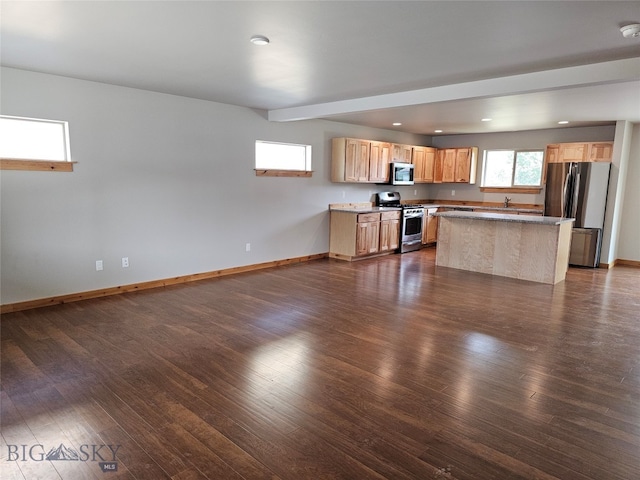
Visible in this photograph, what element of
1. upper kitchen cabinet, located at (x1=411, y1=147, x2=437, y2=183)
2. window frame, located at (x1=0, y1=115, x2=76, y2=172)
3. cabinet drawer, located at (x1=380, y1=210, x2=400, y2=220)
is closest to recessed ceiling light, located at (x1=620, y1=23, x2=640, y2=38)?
cabinet drawer, located at (x1=380, y1=210, x2=400, y2=220)

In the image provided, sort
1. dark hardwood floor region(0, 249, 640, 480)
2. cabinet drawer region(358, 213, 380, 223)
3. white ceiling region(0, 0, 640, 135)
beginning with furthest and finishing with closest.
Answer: cabinet drawer region(358, 213, 380, 223) → white ceiling region(0, 0, 640, 135) → dark hardwood floor region(0, 249, 640, 480)

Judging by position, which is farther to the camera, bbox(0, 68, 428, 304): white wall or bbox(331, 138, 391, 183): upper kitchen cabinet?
bbox(331, 138, 391, 183): upper kitchen cabinet

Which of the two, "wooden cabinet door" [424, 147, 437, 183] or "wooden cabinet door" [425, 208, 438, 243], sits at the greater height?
"wooden cabinet door" [424, 147, 437, 183]

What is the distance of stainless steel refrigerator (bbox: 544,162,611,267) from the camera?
693 centimetres

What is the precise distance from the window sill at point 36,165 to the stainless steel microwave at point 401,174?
569 cm

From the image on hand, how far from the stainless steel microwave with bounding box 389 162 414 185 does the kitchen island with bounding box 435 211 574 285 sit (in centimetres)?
173

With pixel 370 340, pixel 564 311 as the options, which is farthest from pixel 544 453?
pixel 564 311

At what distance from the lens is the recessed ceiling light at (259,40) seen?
3053mm

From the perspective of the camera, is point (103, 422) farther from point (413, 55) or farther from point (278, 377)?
point (413, 55)

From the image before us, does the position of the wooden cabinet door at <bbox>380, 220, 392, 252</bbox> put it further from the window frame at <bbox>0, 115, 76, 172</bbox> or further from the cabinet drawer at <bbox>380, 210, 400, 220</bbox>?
the window frame at <bbox>0, 115, 76, 172</bbox>

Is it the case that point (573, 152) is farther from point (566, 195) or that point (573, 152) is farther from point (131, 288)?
point (131, 288)

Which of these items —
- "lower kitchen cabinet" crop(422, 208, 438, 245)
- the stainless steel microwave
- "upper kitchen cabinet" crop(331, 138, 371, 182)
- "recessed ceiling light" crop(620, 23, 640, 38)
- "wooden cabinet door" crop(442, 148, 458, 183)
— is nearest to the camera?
"recessed ceiling light" crop(620, 23, 640, 38)

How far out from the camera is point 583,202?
7.06 m

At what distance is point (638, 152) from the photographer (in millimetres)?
7109
